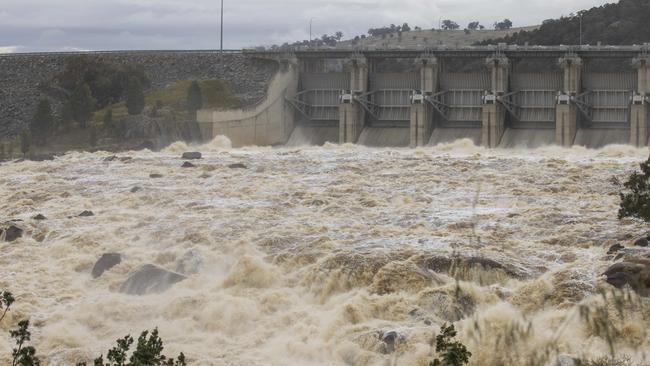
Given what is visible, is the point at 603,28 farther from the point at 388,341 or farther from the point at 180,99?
the point at 388,341

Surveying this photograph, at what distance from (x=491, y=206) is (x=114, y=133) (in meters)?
36.4

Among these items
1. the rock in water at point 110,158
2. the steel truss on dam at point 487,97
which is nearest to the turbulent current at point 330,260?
the rock in water at point 110,158

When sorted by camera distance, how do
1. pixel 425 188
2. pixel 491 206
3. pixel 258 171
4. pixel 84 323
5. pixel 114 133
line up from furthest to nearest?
pixel 114 133 → pixel 258 171 → pixel 425 188 → pixel 491 206 → pixel 84 323

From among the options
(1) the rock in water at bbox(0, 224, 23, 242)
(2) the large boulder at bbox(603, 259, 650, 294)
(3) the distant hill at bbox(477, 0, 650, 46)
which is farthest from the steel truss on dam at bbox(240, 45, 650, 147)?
(2) the large boulder at bbox(603, 259, 650, 294)

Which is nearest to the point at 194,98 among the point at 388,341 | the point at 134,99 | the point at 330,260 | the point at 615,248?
the point at 134,99

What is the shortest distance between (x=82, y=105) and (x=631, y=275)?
53.4m

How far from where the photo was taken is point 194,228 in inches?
1430

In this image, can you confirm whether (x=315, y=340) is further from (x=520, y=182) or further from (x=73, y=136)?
(x=73, y=136)

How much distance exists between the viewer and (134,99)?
7175cm

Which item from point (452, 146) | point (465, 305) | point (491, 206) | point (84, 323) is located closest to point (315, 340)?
point (465, 305)

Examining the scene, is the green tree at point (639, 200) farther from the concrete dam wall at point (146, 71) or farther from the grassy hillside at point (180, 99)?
the grassy hillside at point (180, 99)

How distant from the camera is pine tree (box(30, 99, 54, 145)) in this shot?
7050 cm

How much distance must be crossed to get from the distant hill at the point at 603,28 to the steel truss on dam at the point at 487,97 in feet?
88.5

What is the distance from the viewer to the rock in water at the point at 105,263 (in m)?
31.9
